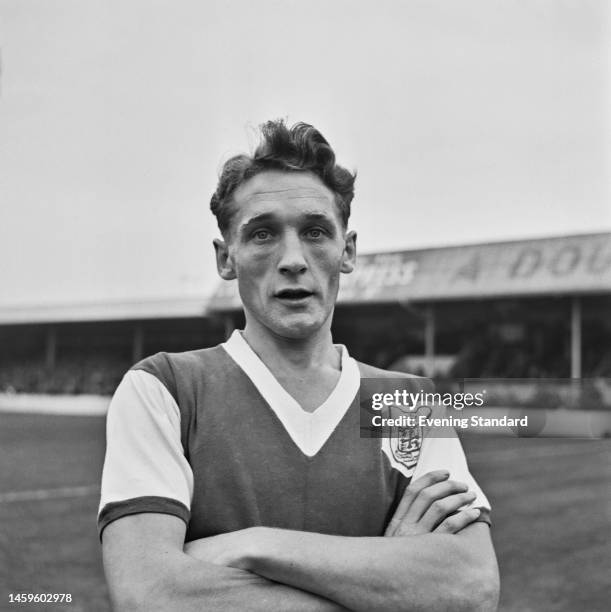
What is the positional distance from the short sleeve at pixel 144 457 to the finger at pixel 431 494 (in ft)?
1.33

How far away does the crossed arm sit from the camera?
140 cm

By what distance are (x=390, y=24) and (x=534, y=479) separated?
6.28m

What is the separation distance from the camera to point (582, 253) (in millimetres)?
A: 2258

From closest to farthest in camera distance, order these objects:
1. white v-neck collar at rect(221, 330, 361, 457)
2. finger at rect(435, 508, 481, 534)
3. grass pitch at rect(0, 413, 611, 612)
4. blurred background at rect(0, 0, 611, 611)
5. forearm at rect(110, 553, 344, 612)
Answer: forearm at rect(110, 553, 344, 612) < finger at rect(435, 508, 481, 534) < white v-neck collar at rect(221, 330, 361, 457) < blurred background at rect(0, 0, 611, 611) < grass pitch at rect(0, 413, 611, 612)

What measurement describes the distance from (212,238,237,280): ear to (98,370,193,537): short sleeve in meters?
0.28

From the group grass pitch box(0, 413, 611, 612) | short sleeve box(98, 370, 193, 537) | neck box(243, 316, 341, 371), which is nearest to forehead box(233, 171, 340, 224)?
neck box(243, 316, 341, 371)

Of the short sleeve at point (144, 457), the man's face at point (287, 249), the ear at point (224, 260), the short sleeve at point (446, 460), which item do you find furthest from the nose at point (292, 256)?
the short sleeve at point (446, 460)

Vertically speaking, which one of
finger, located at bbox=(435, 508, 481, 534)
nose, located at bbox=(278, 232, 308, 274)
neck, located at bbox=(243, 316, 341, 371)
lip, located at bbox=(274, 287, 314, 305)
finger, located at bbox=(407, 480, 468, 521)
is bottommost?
finger, located at bbox=(435, 508, 481, 534)

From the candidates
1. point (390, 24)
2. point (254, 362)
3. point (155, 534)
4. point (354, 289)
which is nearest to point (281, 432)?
point (254, 362)

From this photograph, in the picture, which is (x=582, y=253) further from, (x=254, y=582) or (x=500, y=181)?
(x=254, y=582)

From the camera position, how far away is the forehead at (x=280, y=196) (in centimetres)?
166

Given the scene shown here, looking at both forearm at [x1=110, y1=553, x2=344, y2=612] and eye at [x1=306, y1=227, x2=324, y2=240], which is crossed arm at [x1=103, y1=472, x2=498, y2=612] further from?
eye at [x1=306, y1=227, x2=324, y2=240]

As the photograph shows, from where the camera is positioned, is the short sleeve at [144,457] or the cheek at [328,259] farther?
the cheek at [328,259]

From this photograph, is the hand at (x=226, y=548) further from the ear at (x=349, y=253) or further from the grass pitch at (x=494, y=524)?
the grass pitch at (x=494, y=524)
